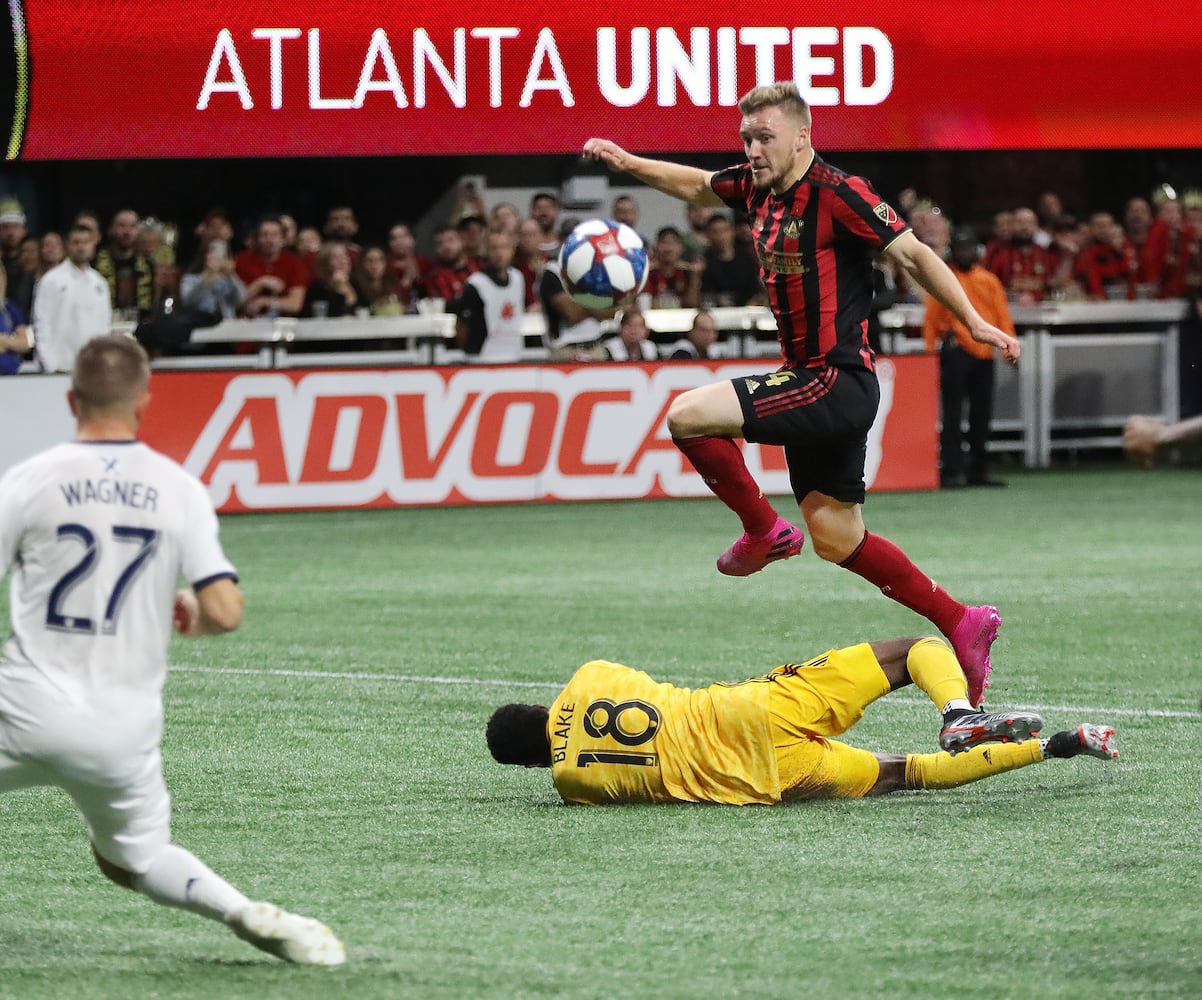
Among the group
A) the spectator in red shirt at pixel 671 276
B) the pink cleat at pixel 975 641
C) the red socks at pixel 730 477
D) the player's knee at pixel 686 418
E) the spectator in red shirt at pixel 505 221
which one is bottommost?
the pink cleat at pixel 975 641

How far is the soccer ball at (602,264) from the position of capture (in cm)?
877

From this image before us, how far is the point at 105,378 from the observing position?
162 inches

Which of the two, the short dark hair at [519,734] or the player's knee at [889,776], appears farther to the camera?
the player's knee at [889,776]

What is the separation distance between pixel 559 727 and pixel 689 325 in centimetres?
1209

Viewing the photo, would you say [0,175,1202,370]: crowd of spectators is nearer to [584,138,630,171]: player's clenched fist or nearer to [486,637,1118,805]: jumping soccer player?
[584,138,630,171]: player's clenched fist

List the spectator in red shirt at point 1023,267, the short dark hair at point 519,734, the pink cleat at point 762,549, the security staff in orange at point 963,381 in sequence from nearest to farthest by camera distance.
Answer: the short dark hair at point 519,734
the pink cleat at point 762,549
the security staff in orange at point 963,381
the spectator in red shirt at point 1023,267

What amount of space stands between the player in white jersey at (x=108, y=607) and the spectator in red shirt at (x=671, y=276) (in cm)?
1394

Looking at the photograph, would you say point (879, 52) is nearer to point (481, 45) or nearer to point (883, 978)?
point (481, 45)

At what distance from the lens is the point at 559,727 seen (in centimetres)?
599

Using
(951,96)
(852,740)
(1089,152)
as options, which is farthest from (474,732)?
(1089,152)

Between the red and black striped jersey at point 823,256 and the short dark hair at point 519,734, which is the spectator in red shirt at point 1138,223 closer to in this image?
the red and black striped jersey at point 823,256

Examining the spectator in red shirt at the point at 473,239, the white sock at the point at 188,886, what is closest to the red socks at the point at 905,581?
the white sock at the point at 188,886

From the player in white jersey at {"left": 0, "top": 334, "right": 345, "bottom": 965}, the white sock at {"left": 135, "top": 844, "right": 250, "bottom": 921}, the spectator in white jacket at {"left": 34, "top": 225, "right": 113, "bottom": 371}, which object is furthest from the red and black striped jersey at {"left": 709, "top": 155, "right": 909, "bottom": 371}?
the spectator in white jacket at {"left": 34, "top": 225, "right": 113, "bottom": 371}

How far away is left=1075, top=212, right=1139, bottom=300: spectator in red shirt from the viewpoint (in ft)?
65.1
